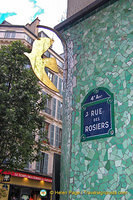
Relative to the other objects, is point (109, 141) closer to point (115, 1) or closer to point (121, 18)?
point (121, 18)

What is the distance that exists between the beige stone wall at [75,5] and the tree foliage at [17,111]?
669 centimetres

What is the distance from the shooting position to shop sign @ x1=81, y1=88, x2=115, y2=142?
430cm

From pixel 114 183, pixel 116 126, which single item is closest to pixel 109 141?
pixel 116 126

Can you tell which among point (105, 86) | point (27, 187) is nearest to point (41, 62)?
point (105, 86)

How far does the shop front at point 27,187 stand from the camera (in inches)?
736

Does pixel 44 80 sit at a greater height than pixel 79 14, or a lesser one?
lesser

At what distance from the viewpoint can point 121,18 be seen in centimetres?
474

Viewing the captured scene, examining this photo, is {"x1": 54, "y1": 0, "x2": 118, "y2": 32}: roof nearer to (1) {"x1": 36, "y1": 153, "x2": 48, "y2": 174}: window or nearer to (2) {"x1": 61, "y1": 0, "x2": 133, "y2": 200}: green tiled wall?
(2) {"x1": 61, "y1": 0, "x2": 133, "y2": 200}: green tiled wall

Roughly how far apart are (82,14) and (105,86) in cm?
193

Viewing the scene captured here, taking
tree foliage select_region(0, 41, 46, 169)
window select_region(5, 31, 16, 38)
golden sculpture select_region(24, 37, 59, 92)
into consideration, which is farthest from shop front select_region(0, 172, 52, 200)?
golden sculpture select_region(24, 37, 59, 92)

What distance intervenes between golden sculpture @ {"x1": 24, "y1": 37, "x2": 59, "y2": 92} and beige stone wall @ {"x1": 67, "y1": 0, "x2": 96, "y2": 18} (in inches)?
35.7

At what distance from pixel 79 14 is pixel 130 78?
7.13 ft

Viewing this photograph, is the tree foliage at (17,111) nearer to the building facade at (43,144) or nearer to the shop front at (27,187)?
the building facade at (43,144)

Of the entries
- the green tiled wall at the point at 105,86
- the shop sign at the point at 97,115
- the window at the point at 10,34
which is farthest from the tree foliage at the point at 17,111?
the window at the point at 10,34
